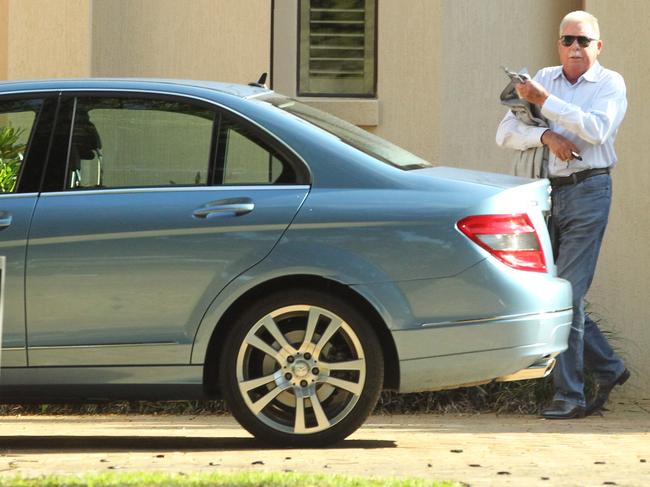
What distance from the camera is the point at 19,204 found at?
265 inches

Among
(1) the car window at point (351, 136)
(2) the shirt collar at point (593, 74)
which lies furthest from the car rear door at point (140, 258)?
(2) the shirt collar at point (593, 74)

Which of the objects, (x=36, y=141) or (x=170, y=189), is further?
(x=36, y=141)

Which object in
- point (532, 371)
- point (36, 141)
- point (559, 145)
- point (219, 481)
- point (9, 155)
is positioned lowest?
point (219, 481)

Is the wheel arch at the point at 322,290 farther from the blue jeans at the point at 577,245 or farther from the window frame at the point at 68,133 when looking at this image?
the blue jeans at the point at 577,245

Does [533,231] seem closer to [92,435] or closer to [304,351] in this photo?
[304,351]

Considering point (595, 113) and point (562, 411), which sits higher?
point (595, 113)

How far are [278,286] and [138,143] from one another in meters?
0.89

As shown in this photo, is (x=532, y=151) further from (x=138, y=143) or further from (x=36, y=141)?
(x=36, y=141)

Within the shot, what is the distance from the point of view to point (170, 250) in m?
6.61

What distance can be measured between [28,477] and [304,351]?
1.38 m

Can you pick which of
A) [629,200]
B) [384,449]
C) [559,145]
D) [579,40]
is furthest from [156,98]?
[629,200]

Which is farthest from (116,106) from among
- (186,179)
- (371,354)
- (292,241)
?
(371,354)

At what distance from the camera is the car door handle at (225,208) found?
21.8 feet

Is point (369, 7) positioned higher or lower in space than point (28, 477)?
higher
